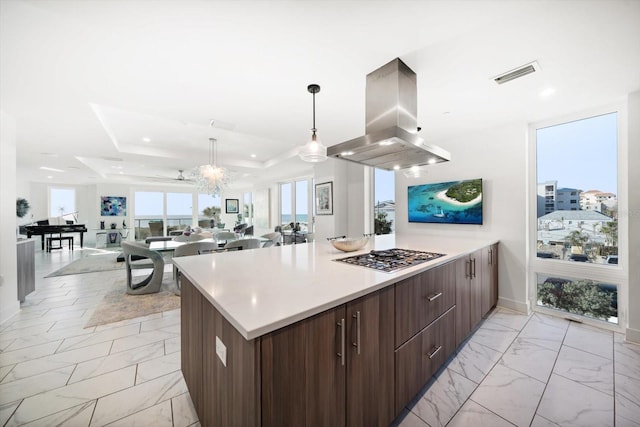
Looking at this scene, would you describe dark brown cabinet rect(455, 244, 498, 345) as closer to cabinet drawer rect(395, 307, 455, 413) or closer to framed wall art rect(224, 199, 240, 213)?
cabinet drawer rect(395, 307, 455, 413)

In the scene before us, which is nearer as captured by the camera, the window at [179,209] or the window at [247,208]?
the window at [179,209]

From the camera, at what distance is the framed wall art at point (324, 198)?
5297 mm

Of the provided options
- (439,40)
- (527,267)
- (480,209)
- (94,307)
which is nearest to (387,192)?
(480,209)

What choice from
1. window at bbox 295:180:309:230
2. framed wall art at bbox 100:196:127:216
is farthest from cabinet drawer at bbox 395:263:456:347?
framed wall art at bbox 100:196:127:216

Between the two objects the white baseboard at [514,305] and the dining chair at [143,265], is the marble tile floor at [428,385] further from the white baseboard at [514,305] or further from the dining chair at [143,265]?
the dining chair at [143,265]

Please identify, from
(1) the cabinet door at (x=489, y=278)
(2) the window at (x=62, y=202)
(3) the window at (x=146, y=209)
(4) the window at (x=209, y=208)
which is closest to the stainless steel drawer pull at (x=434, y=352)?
→ (1) the cabinet door at (x=489, y=278)

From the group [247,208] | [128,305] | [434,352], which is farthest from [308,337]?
[247,208]

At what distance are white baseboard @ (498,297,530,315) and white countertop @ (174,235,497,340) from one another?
1876mm

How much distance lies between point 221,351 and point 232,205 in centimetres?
1130

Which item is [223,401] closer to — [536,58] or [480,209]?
[536,58]

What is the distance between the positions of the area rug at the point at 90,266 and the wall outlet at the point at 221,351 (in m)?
5.72

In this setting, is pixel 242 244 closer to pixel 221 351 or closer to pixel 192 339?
pixel 192 339

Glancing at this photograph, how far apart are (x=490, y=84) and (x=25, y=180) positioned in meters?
13.3

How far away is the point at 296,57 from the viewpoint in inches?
73.7
